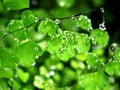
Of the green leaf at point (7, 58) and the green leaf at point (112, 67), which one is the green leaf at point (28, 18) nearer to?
the green leaf at point (7, 58)

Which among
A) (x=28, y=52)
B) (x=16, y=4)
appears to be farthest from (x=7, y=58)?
(x=16, y=4)

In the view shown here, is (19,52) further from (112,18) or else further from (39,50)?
(112,18)

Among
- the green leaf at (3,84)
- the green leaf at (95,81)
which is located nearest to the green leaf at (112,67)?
the green leaf at (95,81)

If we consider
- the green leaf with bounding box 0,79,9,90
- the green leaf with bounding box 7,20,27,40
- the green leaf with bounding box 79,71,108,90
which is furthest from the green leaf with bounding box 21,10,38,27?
the green leaf with bounding box 0,79,9,90

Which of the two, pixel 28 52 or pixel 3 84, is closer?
pixel 28 52

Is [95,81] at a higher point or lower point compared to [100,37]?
lower

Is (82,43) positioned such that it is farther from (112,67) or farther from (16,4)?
(16,4)

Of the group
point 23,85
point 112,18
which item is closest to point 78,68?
point 23,85

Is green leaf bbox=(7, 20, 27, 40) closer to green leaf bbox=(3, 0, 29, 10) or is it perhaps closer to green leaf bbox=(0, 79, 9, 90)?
green leaf bbox=(3, 0, 29, 10)
